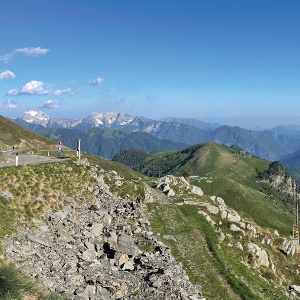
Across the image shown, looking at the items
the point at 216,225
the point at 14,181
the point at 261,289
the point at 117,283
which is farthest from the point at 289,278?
the point at 14,181

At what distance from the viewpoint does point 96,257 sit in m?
29.9

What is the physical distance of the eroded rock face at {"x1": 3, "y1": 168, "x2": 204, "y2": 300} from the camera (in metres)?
23.6

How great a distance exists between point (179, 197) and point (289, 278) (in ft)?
66.3

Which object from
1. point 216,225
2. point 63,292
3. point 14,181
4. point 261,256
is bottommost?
point 261,256

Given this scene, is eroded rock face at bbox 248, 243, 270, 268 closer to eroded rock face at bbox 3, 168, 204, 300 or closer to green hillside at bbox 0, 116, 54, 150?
eroded rock face at bbox 3, 168, 204, 300

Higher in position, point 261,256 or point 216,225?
point 216,225

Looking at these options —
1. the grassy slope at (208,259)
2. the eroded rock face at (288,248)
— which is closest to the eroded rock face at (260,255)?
the grassy slope at (208,259)

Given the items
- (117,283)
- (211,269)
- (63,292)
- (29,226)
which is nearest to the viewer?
(63,292)

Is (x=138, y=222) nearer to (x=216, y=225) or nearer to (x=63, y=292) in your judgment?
(x=216, y=225)

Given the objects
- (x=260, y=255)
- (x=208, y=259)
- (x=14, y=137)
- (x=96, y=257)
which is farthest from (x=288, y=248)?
(x=14, y=137)

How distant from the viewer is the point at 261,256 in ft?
145

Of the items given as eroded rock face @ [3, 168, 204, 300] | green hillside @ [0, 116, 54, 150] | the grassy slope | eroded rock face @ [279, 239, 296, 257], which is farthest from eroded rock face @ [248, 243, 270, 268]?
green hillside @ [0, 116, 54, 150]

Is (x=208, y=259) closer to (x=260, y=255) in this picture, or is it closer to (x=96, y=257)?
(x=96, y=257)

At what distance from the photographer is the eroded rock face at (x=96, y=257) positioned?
23.6m
